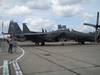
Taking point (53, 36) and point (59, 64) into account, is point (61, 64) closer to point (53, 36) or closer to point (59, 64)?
point (59, 64)

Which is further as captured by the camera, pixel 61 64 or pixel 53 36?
pixel 53 36

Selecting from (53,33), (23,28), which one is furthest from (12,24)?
(53,33)

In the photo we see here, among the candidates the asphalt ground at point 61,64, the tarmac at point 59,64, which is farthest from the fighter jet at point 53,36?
the asphalt ground at point 61,64

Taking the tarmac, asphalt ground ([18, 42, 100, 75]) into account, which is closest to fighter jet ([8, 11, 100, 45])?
the tarmac

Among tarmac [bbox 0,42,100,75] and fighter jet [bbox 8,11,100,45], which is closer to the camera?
tarmac [bbox 0,42,100,75]

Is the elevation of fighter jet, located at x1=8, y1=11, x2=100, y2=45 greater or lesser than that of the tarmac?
greater

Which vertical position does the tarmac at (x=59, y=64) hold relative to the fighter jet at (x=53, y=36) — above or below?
below

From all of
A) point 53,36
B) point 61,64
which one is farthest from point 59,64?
point 53,36

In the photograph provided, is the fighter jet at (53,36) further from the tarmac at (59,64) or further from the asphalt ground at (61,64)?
the asphalt ground at (61,64)

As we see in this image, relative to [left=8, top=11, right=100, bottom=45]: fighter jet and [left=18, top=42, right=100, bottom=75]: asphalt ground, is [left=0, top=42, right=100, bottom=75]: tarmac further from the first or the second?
[left=8, top=11, right=100, bottom=45]: fighter jet

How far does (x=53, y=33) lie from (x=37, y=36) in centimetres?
335

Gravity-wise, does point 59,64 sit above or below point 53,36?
below

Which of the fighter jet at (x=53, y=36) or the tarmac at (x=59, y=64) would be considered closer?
the tarmac at (x=59, y=64)

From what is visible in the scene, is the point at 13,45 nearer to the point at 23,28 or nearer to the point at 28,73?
the point at 28,73
